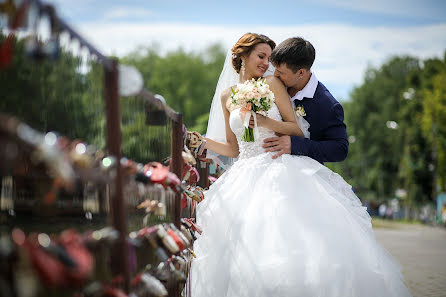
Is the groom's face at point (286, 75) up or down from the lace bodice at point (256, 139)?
up

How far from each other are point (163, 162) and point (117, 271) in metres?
1.67

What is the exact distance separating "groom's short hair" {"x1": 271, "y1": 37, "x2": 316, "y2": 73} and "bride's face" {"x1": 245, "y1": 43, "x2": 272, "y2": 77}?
70 centimetres

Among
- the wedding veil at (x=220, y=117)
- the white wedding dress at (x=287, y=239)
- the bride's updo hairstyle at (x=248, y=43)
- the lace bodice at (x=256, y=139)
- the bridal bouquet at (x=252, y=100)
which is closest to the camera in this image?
the white wedding dress at (x=287, y=239)

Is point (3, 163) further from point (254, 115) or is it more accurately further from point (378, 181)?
point (378, 181)

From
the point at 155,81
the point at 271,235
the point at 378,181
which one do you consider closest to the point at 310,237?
the point at 271,235

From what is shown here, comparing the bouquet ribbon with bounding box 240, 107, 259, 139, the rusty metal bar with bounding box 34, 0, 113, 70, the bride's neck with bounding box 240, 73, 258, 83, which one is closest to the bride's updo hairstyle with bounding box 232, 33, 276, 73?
the bride's neck with bounding box 240, 73, 258, 83

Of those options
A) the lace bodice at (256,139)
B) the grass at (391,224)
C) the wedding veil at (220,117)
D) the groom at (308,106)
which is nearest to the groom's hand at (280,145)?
the groom at (308,106)

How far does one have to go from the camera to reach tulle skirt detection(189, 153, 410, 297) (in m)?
4.26

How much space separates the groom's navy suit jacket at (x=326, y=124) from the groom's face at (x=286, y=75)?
0.67ft

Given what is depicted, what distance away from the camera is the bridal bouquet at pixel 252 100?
484 cm

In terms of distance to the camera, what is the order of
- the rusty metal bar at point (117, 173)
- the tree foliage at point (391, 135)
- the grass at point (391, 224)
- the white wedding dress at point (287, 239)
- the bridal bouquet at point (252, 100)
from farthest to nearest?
the tree foliage at point (391, 135) → the grass at point (391, 224) → the bridal bouquet at point (252, 100) → the white wedding dress at point (287, 239) → the rusty metal bar at point (117, 173)

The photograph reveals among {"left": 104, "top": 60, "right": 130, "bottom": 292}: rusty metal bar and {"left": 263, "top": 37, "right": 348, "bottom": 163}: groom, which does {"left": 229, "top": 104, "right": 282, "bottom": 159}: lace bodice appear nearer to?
{"left": 263, "top": 37, "right": 348, "bottom": 163}: groom

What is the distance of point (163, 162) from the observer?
4.32m

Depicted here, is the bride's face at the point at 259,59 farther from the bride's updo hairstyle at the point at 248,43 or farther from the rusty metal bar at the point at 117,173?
the rusty metal bar at the point at 117,173
